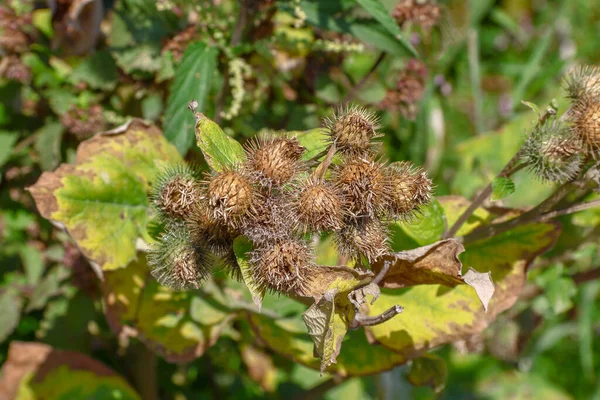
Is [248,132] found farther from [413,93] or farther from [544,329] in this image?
[544,329]

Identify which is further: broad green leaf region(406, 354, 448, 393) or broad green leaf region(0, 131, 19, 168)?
broad green leaf region(0, 131, 19, 168)

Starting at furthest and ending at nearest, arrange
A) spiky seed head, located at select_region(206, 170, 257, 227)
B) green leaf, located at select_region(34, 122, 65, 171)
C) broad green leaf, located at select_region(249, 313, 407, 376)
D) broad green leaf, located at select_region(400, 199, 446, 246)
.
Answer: green leaf, located at select_region(34, 122, 65, 171), broad green leaf, located at select_region(249, 313, 407, 376), broad green leaf, located at select_region(400, 199, 446, 246), spiky seed head, located at select_region(206, 170, 257, 227)

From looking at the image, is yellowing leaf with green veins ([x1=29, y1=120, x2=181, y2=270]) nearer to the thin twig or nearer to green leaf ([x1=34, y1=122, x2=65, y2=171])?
green leaf ([x1=34, y1=122, x2=65, y2=171])

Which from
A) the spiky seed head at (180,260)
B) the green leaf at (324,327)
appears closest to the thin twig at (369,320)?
the green leaf at (324,327)

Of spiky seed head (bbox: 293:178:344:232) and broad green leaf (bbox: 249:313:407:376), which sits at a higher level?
spiky seed head (bbox: 293:178:344:232)

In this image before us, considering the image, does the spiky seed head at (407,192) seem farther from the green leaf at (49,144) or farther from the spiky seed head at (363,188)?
the green leaf at (49,144)

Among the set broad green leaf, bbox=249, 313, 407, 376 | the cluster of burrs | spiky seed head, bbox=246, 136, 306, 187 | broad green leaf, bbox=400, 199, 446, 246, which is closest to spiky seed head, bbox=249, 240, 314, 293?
the cluster of burrs

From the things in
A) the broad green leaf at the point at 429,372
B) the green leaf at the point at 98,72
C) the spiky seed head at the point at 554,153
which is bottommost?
the broad green leaf at the point at 429,372
